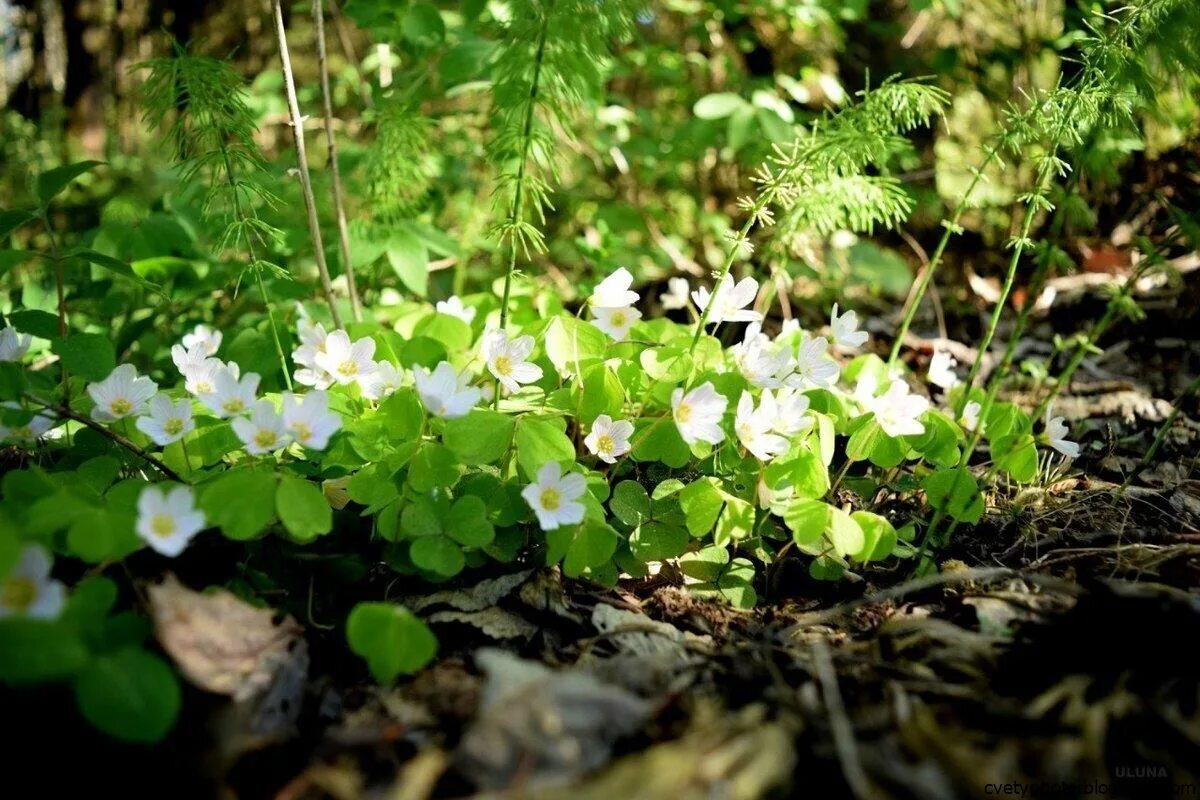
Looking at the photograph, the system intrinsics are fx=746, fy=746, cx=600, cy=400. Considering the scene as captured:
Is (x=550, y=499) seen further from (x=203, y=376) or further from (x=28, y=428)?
(x=28, y=428)

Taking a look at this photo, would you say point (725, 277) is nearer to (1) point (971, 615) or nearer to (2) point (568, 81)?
(2) point (568, 81)

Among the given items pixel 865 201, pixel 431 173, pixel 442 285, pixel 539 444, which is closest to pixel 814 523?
pixel 539 444

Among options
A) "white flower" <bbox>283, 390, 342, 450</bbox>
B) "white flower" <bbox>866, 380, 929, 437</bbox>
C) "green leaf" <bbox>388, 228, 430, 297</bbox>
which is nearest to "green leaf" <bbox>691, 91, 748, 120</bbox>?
"green leaf" <bbox>388, 228, 430, 297</bbox>

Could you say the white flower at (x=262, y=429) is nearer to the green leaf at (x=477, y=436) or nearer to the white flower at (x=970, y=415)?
the green leaf at (x=477, y=436)

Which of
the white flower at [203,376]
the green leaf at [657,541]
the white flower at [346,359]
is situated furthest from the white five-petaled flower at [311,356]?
the green leaf at [657,541]

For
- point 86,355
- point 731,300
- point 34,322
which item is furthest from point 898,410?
point 34,322

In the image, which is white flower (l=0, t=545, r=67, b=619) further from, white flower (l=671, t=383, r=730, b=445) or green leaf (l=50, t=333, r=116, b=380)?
white flower (l=671, t=383, r=730, b=445)

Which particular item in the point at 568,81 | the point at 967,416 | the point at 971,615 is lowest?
the point at 971,615
